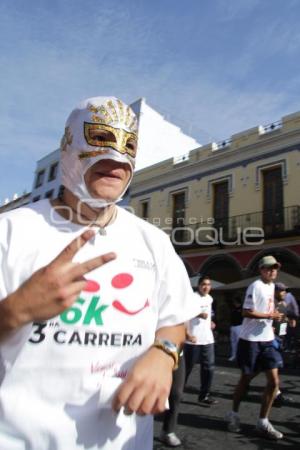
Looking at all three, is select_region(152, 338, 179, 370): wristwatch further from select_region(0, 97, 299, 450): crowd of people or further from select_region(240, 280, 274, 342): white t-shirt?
select_region(240, 280, 274, 342): white t-shirt

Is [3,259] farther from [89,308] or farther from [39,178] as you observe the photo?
[39,178]

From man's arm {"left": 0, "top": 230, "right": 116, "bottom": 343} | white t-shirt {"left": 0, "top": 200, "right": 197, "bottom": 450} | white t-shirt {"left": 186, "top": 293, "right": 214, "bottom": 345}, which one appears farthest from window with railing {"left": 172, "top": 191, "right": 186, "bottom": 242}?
man's arm {"left": 0, "top": 230, "right": 116, "bottom": 343}

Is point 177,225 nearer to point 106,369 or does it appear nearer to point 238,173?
point 238,173

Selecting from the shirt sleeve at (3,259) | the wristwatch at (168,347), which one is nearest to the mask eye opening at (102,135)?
the shirt sleeve at (3,259)

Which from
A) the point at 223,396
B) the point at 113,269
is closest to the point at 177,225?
the point at 223,396

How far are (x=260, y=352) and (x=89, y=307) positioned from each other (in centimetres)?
350

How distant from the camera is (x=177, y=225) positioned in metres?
18.6

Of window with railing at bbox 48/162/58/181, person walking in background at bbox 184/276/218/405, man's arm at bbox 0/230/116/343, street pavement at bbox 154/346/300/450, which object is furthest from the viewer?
window with railing at bbox 48/162/58/181

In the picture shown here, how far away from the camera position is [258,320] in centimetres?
429

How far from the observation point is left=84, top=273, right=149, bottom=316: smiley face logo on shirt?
3.93 ft

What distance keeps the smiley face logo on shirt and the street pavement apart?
9.45ft

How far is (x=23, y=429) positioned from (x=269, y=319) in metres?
3.69

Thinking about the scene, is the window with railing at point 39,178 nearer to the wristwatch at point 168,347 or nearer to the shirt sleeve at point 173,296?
the shirt sleeve at point 173,296

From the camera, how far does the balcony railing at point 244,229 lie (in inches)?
562
